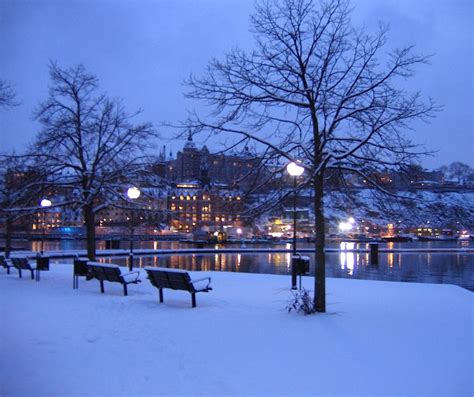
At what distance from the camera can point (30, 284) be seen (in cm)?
1730

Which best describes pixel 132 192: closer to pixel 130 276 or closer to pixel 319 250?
pixel 130 276

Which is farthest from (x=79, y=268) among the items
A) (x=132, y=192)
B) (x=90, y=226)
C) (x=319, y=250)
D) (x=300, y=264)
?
(x=319, y=250)

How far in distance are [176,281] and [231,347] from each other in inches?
186

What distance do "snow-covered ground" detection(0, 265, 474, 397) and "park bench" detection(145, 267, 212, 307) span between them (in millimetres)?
431

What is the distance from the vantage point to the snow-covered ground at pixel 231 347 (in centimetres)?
621

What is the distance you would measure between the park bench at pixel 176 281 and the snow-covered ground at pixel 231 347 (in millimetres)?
431

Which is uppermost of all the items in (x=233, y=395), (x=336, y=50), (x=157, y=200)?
(x=336, y=50)

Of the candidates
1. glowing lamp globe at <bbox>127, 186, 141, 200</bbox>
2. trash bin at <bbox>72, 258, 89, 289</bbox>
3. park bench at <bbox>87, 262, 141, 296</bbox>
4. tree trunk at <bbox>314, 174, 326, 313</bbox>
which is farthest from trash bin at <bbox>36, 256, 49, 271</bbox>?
tree trunk at <bbox>314, 174, 326, 313</bbox>

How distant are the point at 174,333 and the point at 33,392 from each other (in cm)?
348

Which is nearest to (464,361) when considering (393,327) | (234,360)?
(393,327)

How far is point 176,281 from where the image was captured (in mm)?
12570

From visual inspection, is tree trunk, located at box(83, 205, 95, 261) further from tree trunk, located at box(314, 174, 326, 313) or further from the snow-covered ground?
tree trunk, located at box(314, 174, 326, 313)

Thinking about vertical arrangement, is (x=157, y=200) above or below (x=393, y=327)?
above

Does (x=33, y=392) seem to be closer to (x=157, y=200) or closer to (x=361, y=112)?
(x=361, y=112)
